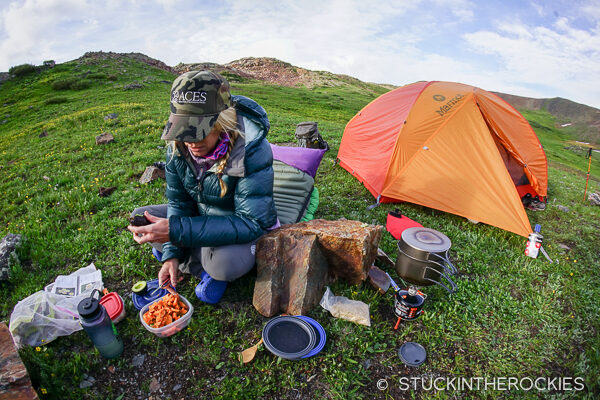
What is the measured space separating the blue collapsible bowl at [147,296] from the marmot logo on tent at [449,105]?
571cm

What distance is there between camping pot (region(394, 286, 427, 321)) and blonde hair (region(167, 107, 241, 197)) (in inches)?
88.1

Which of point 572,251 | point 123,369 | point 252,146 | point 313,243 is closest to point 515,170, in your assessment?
point 572,251

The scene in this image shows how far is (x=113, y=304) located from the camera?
10.3ft

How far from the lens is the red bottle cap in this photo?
3.10 m

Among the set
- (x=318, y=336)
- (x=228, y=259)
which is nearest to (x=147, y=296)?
(x=228, y=259)

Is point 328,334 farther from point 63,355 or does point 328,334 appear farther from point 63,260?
point 63,260

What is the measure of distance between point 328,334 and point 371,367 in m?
0.51

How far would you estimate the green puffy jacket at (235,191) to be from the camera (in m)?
2.81

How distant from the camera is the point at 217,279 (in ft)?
10.7

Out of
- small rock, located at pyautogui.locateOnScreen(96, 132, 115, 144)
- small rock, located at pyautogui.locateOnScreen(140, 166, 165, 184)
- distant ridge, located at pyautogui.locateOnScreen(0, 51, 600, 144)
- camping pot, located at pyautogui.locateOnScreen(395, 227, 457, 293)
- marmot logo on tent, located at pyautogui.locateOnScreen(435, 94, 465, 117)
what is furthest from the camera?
distant ridge, located at pyautogui.locateOnScreen(0, 51, 600, 144)

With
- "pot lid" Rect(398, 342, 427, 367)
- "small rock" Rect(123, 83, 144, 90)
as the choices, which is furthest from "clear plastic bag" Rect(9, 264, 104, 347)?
"small rock" Rect(123, 83, 144, 90)

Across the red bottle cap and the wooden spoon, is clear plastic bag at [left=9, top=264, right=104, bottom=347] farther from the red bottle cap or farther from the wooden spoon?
the wooden spoon

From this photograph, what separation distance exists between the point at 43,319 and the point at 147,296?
0.90 metres

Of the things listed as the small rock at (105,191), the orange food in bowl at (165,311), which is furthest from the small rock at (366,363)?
the small rock at (105,191)
